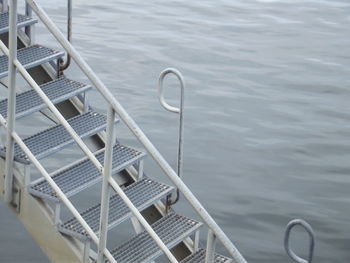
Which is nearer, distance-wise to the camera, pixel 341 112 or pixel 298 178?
pixel 298 178

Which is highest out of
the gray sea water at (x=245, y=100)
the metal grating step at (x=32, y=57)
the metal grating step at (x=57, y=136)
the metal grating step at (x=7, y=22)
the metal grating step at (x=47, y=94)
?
the metal grating step at (x=7, y=22)

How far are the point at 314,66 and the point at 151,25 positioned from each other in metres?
2.90

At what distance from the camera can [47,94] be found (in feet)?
17.4

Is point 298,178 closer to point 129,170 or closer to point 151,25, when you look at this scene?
point 129,170

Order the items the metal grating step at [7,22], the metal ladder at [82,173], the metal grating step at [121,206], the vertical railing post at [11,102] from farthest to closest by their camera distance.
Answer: the metal grating step at [7,22] < the metal grating step at [121,206] < the vertical railing post at [11,102] < the metal ladder at [82,173]

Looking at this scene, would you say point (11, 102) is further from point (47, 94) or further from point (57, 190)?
point (47, 94)

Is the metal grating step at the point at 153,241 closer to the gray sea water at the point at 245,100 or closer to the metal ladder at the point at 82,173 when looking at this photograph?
the metal ladder at the point at 82,173

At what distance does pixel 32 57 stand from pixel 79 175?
924mm

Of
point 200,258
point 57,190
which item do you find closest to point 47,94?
point 57,190

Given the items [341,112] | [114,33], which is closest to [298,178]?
[341,112]

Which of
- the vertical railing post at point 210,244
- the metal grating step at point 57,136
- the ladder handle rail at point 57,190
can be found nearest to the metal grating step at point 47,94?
the metal grating step at point 57,136

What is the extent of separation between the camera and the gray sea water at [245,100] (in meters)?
8.62

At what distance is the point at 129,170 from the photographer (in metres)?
5.43

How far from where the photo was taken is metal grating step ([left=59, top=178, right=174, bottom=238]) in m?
4.78
